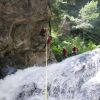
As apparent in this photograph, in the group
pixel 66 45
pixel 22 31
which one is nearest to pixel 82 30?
pixel 66 45

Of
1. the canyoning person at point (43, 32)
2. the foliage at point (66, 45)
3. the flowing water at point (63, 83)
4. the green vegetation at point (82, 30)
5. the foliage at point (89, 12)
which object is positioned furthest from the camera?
the foliage at point (89, 12)

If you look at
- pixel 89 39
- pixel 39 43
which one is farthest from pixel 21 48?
pixel 89 39

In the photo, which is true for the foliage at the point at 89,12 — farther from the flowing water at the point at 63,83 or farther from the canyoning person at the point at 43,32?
the flowing water at the point at 63,83

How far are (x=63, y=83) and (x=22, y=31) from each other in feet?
12.2

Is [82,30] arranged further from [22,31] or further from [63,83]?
[63,83]

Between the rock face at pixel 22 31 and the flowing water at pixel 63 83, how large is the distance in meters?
1.37

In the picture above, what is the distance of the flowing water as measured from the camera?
977 cm

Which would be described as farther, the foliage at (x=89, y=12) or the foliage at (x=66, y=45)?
the foliage at (x=89, y=12)

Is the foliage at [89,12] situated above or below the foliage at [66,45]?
above

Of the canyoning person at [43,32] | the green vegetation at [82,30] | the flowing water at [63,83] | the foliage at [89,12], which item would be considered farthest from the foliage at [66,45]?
the flowing water at [63,83]

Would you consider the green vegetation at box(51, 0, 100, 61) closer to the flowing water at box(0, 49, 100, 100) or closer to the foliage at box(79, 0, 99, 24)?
the foliage at box(79, 0, 99, 24)

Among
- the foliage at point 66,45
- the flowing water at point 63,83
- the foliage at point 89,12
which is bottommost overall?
the foliage at point 66,45

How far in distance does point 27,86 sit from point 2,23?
8.80 ft

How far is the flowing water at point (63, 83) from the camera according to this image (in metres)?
9.77
